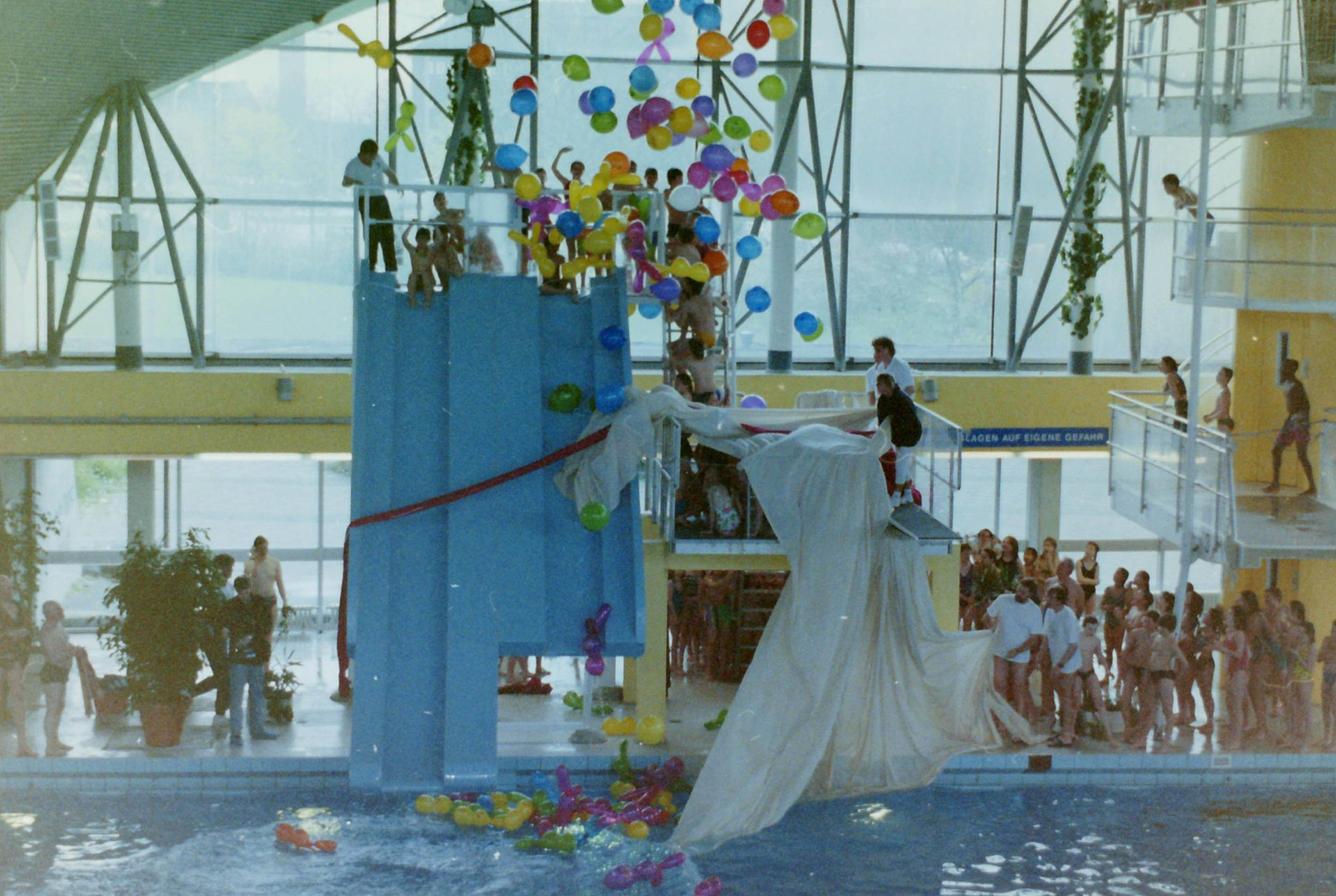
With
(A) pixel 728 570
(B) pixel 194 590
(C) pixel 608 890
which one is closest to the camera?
(C) pixel 608 890

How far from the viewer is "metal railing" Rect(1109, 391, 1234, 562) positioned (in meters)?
12.1

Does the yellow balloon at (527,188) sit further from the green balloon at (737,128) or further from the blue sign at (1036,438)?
the blue sign at (1036,438)

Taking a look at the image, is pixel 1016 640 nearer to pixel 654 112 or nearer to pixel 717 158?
pixel 717 158

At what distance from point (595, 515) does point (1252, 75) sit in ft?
24.7

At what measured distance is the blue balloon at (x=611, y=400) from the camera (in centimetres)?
1033

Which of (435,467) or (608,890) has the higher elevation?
(435,467)

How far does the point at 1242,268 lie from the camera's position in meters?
13.8

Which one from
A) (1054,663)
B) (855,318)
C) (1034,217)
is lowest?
(1054,663)

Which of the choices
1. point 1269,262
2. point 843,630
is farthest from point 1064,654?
point 1269,262

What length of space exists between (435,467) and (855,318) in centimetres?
883

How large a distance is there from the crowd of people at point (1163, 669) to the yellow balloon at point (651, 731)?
244 cm

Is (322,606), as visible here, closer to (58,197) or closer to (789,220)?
(58,197)

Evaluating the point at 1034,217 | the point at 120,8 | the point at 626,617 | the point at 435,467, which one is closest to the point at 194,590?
the point at 435,467

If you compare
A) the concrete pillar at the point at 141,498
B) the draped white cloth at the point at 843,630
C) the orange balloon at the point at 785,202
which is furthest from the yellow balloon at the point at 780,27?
the concrete pillar at the point at 141,498
